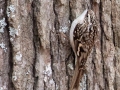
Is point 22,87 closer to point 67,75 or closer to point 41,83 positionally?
point 41,83

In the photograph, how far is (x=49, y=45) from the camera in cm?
157

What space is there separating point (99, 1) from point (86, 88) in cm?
50

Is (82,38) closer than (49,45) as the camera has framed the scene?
No

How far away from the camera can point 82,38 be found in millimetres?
1702

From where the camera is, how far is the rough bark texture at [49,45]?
1.50 m

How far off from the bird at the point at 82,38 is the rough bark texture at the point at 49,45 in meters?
0.03

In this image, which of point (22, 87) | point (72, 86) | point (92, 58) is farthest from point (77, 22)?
point (22, 87)

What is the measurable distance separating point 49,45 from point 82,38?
23 centimetres

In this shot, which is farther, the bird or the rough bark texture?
the bird

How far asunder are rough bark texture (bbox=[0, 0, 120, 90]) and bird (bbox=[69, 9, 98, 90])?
30mm

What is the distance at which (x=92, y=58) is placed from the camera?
1.70 m

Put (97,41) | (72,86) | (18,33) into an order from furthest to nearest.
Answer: (97,41), (72,86), (18,33)

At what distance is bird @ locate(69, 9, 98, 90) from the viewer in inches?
63.7

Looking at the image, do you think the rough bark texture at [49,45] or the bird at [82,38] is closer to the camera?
the rough bark texture at [49,45]
